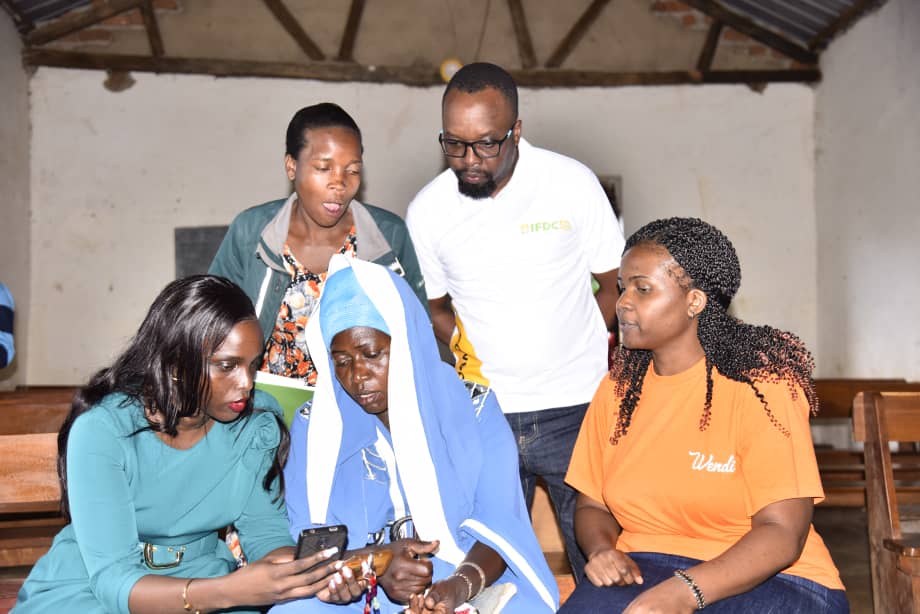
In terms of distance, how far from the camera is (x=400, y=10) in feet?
28.5

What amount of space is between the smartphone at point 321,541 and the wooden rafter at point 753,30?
26.7 ft

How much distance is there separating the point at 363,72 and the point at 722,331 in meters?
6.96

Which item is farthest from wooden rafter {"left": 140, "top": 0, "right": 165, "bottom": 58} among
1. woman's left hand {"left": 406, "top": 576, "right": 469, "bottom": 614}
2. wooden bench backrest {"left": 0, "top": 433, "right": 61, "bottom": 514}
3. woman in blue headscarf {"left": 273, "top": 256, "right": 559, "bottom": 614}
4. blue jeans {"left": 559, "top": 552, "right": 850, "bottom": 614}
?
blue jeans {"left": 559, "top": 552, "right": 850, "bottom": 614}

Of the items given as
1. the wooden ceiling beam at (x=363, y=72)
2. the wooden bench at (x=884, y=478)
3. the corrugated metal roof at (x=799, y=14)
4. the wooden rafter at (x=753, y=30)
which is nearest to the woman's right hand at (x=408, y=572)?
the wooden bench at (x=884, y=478)

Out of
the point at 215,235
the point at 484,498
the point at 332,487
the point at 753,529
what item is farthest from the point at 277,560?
the point at 215,235

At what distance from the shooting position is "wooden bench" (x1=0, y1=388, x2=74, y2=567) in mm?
2588

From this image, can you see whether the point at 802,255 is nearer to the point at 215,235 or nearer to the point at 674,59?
the point at 674,59

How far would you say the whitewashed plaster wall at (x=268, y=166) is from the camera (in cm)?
833

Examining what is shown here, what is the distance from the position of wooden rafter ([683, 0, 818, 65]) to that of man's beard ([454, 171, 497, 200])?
6.87m

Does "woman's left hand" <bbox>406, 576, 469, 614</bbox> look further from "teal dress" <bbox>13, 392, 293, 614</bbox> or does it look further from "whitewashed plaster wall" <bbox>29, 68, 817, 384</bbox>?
"whitewashed plaster wall" <bbox>29, 68, 817, 384</bbox>

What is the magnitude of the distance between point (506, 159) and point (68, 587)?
1.77 metres

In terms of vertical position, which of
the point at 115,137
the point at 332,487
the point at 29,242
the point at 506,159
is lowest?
the point at 332,487

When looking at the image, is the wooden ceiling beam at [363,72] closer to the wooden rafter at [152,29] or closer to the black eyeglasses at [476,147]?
the wooden rafter at [152,29]

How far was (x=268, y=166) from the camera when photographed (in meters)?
8.55
